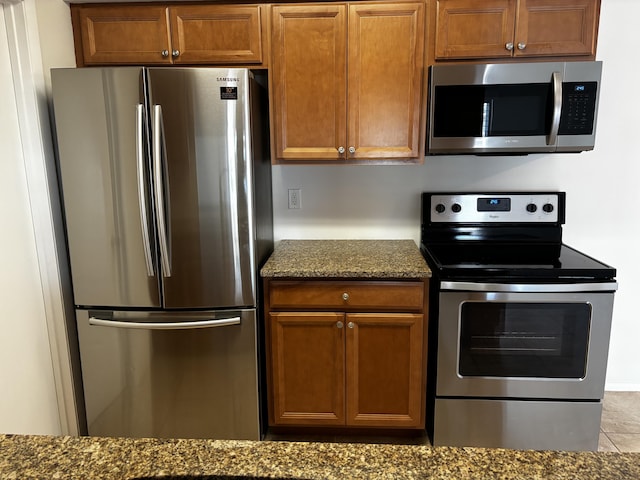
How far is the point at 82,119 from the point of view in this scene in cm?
179

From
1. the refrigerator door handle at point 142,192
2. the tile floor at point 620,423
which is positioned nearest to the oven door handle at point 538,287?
the tile floor at point 620,423

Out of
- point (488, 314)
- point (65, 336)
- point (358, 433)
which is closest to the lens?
point (488, 314)

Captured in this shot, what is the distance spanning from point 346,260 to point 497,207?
0.95 metres

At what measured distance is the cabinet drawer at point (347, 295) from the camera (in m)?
1.94

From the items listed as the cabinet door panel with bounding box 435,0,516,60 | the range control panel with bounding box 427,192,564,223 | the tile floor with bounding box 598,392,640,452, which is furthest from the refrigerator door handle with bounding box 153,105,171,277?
the tile floor with bounding box 598,392,640,452

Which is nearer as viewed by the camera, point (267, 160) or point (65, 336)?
point (65, 336)

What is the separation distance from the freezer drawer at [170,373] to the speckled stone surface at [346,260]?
0.30 metres

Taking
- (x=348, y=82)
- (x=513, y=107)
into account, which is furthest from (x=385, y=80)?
(x=513, y=107)

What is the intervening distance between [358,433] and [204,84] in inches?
72.3

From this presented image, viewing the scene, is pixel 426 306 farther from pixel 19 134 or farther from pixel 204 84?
pixel 19 134

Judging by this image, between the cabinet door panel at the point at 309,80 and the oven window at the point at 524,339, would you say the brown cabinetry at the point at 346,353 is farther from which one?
the cabinet door panel at the point at 309,80

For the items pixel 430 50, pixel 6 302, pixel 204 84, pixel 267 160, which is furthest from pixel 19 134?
pixel 430 50

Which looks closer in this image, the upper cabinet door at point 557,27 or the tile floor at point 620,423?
the upper cabinet door at point 557,27

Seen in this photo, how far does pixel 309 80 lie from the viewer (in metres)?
2.02
